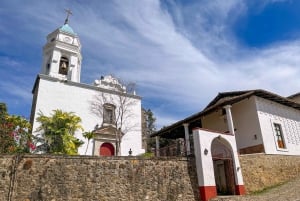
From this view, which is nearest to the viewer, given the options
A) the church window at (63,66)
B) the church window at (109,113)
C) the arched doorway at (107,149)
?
the arched doorway at (107,149)

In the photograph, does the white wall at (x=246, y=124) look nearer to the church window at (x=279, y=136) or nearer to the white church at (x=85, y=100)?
the church window at (x=279, y=136)

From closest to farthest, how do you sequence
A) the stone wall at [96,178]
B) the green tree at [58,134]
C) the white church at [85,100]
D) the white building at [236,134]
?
the stone wall at [96,178] → the white building at [236,134] → the green tree at [58,134] → the white church at [85,100]

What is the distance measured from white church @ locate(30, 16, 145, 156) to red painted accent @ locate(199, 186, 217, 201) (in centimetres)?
918

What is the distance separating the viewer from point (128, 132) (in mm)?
19875

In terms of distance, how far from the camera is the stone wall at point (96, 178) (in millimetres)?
7648

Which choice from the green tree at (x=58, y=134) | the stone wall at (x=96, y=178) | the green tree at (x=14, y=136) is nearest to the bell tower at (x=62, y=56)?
the green tree at (x=58, y=134)

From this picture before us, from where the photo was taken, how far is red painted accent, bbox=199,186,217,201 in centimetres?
917

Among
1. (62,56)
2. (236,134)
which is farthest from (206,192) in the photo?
(62,56)

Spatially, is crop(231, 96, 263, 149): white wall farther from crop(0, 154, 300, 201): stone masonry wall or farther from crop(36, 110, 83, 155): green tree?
crop(36, 110, 83, 155): green tree

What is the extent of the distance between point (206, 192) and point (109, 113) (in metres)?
12.7

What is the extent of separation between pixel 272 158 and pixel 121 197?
8462mm

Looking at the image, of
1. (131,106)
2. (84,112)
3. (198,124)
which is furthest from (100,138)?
(198,124)

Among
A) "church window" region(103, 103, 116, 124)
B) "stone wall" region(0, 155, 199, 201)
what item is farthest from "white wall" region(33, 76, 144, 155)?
"stone wall" region(0, 155, 199, 201)

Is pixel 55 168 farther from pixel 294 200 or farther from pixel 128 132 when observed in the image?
pixel 128 132
